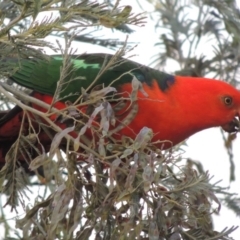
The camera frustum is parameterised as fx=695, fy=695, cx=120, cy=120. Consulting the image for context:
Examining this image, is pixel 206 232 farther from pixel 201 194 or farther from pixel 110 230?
pixel 110 230

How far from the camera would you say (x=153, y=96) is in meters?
2.82

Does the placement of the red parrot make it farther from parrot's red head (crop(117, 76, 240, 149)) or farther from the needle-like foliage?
the needle-like foliage

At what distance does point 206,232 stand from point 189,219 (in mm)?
90

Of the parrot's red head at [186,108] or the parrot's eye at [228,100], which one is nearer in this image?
the parrot's red head at [186,108]

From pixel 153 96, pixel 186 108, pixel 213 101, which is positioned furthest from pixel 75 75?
pixel 213 101

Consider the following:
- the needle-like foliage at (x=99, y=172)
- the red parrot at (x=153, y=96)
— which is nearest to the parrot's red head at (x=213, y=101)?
the red parrot at (x=153, y=96)

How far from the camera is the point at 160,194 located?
72.4 inches

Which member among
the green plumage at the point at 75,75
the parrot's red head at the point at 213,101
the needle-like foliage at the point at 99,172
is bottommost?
the needle-like foliage at the point at 99,172

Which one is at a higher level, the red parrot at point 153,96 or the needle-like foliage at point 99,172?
the red parrot at point 153,96

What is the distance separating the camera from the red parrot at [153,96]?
2.72m

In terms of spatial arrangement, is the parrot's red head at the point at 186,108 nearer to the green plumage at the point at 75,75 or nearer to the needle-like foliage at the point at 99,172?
the green plumage at the point at 75,75

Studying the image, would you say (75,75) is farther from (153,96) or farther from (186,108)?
(186,108)

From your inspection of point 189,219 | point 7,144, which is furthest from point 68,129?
point 7,144

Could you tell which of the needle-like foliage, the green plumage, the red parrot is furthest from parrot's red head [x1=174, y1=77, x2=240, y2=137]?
the needle-like foliage
